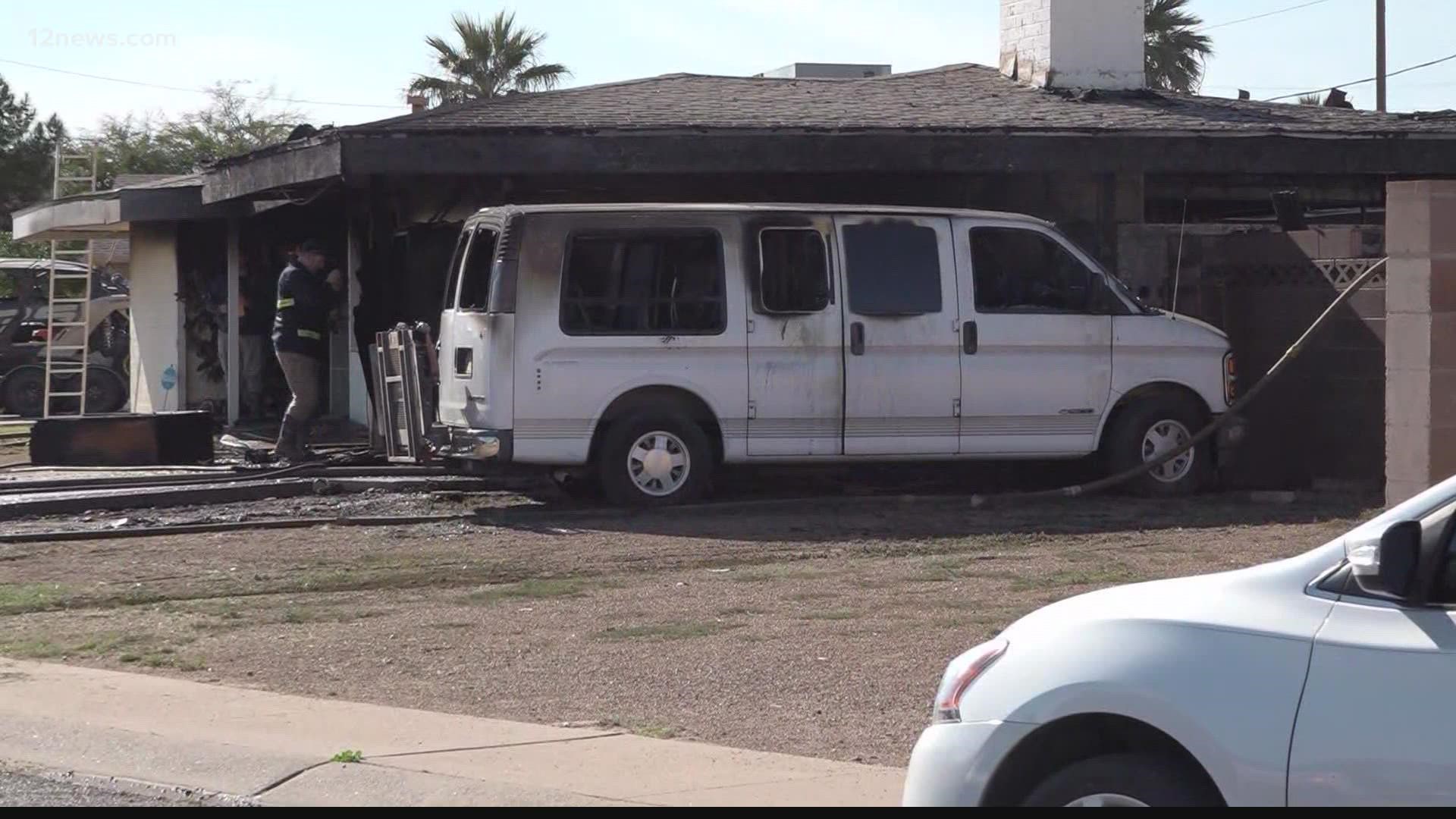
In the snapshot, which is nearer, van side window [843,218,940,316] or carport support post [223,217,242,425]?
van side window [843,218,940,316]

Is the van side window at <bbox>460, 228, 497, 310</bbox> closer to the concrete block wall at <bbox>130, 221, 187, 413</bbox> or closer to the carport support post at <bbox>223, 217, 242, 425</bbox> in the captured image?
the carport support post at <bbox>223, 217, 242, 425</bbox>

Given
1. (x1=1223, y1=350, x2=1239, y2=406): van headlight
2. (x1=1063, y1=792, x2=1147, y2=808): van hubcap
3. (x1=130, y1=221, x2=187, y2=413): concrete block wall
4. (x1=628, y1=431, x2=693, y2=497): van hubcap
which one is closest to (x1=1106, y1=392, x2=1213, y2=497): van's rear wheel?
(x1=1223, y1=350, x2=1239, y2=406): van headlight

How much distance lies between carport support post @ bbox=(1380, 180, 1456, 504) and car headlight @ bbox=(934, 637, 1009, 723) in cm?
726

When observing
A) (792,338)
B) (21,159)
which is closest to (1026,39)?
(792,338)

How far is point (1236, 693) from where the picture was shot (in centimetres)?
407

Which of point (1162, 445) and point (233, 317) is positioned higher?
point (233, 317)

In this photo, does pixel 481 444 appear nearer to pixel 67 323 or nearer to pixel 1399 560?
pixel 1399 560

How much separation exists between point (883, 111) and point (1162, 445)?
4447 millimetres

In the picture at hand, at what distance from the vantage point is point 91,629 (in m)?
9.17

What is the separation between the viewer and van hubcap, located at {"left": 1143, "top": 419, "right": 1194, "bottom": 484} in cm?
1340

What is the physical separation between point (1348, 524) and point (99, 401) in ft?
58.3

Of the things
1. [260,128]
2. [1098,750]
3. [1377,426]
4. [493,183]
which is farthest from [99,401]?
[260,128]

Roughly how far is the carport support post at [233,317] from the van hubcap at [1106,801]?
18.0 metres

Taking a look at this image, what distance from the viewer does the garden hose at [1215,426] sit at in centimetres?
1284
